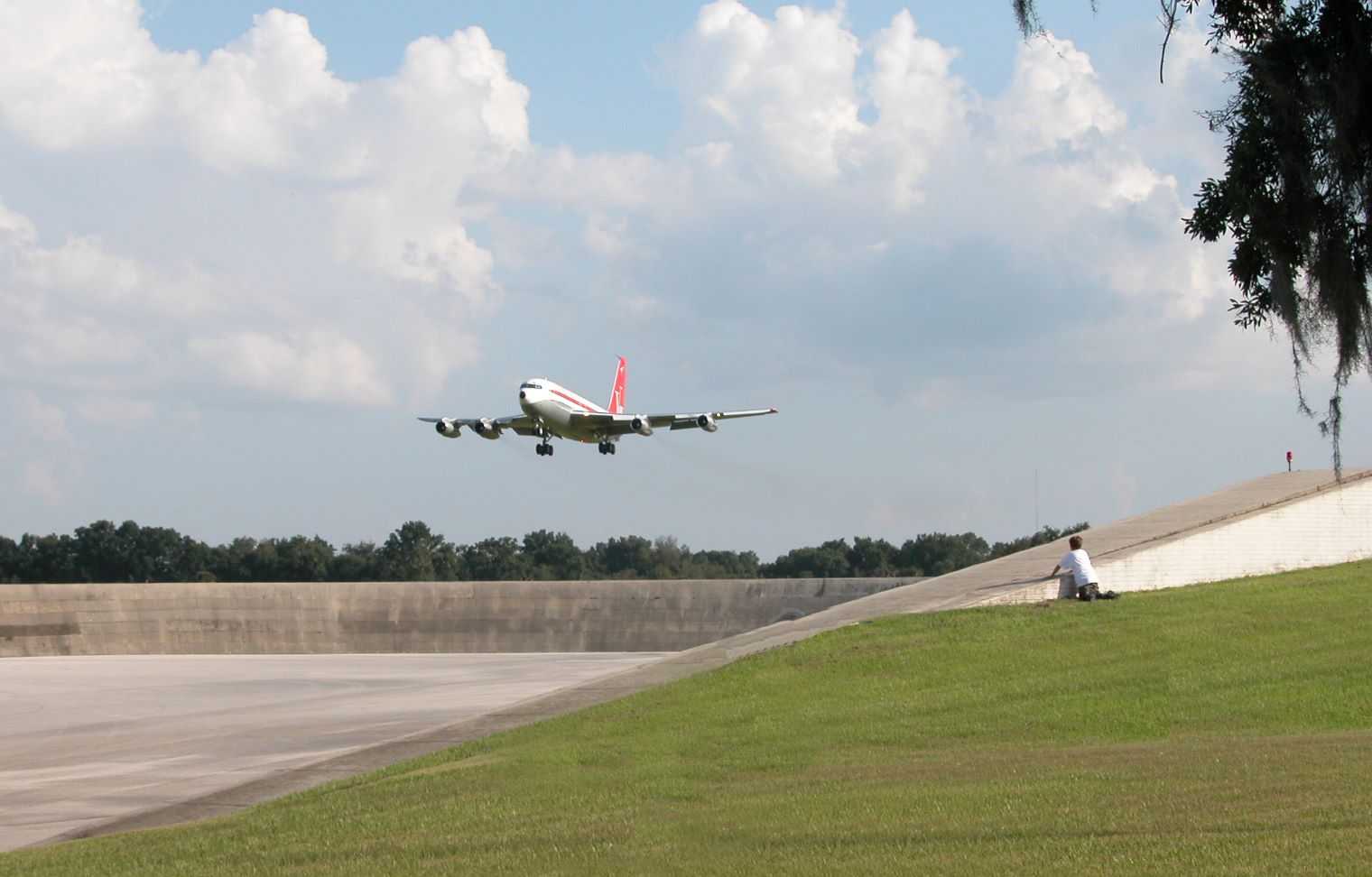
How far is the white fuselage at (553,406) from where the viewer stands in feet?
157

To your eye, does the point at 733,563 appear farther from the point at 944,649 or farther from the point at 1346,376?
the point at 1346,376

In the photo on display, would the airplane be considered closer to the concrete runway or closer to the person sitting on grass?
the concrete runway

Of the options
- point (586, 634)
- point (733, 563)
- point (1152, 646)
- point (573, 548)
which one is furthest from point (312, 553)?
point (1152, 646)

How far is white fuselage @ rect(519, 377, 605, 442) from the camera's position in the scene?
157ft

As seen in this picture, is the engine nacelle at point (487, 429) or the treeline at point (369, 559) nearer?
the engine nacelle at point (487, 429)

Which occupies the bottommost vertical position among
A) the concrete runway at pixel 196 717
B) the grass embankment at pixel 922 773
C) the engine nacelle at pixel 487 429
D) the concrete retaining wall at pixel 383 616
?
the concrete runway at pixel 196 717

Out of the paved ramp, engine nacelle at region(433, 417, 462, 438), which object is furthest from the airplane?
the paved ramp

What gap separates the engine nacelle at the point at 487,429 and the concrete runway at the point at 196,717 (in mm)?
8794

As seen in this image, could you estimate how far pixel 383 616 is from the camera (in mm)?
57219

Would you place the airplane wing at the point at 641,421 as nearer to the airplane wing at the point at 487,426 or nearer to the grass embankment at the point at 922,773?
the airplane wing at the point at 487,426

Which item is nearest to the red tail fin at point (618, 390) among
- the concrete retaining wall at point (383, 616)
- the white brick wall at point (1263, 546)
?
the concrete retaining wall at point (383, 616)

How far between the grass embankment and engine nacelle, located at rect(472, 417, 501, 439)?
31.1 metres

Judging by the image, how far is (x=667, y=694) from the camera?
712 inches

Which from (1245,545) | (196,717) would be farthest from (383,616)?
(1245,545)
